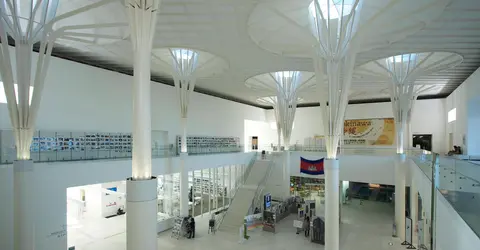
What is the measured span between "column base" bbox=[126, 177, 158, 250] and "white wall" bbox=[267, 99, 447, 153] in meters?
34.4

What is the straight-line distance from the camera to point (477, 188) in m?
5.45

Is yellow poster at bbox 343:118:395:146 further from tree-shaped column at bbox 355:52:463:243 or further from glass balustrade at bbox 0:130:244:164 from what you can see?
glass balustrade at bbox 0:130:244:164

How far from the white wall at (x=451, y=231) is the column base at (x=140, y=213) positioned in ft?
21.4

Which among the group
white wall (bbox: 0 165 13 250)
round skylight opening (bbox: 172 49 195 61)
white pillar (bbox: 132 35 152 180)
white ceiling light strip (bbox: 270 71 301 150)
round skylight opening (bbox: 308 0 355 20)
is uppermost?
round skylight opening (bbox: 308 0 355 20)

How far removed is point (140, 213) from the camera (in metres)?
6.91

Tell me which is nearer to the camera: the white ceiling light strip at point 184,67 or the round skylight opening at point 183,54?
the round skylight opening at point 183,54

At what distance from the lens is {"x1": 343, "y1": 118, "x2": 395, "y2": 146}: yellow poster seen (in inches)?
1374

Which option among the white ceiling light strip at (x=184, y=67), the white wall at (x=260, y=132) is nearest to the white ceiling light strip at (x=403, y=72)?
Answer: the white ceiling light strip at (x=184, y=67)

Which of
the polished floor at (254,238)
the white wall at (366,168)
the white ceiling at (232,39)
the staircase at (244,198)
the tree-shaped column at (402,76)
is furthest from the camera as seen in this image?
the white wall at (366,168)

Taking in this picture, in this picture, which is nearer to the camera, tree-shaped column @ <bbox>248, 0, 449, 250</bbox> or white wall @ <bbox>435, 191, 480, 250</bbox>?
white wall @ <bbox>435, 191, 480, 250</bbox>

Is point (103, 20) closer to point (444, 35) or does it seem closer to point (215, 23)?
point (215, 23)

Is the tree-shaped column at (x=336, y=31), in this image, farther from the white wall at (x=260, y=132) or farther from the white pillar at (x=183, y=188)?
the white wall at (x=260, y=132)

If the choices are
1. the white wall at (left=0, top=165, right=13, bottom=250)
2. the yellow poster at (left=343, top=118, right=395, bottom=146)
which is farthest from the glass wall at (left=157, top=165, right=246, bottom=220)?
the yellow poster at (left=343, top=118, right=395, bottom=146)

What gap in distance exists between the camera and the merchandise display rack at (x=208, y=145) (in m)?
24.0
